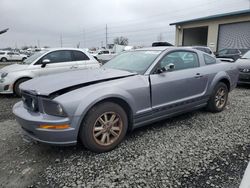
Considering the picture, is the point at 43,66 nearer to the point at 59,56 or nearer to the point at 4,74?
the point at 59,56

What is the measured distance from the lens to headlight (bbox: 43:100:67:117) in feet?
8.82

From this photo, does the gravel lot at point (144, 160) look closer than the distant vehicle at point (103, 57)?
Yes

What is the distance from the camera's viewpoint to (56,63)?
6805 millimetres

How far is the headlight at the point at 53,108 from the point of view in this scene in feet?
8.82

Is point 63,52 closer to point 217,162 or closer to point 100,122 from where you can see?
point 100,122

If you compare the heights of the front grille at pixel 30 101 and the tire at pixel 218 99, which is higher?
the front grille at pixel 30 101

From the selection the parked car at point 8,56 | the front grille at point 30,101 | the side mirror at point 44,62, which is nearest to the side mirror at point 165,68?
the front grille at point 30,101

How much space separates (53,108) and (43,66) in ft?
13.8

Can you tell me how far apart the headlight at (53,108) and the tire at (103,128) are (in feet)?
1.08

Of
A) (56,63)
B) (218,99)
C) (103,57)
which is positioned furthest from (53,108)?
(103,57)

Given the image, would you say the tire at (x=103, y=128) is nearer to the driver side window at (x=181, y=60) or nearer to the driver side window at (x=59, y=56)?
the driver side window at (x=181, y=60)

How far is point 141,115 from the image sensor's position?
11.1ft

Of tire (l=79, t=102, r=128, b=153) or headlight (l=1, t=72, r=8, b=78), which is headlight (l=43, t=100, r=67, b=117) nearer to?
tire (l=79, t=102, r=128, b=153)

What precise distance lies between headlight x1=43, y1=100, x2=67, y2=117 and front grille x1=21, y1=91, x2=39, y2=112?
21 cm
